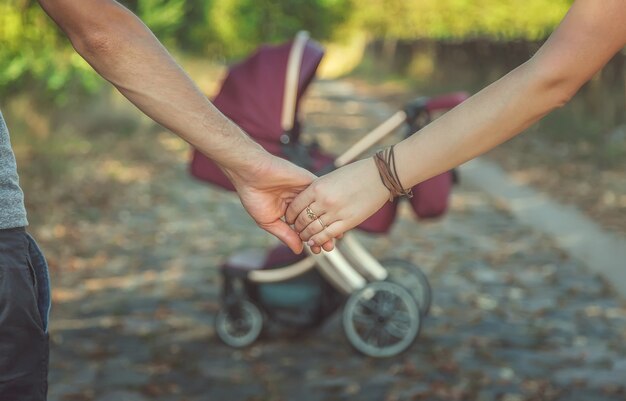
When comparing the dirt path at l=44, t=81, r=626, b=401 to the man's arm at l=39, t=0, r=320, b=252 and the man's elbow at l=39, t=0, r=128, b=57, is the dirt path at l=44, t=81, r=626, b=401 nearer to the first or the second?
the man's arm at l=39, t=0, r=320, b=252

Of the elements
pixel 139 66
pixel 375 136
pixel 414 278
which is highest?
pixel 375 136

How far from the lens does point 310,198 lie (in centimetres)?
281

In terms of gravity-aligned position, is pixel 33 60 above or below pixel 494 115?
above

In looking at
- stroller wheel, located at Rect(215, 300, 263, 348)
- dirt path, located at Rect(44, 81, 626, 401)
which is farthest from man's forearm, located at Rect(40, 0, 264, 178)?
stroller wheel, located at Rect(215, 300, 263, 348)

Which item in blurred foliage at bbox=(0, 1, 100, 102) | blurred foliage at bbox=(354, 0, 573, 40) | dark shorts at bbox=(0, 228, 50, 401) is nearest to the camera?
dark shorts at bbox=(0, 228, 50, 401)

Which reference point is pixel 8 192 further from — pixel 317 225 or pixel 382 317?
pixel 382 317

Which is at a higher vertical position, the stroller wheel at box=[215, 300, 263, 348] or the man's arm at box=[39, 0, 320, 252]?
the man's arm at box=[39, 0, 320, 252]

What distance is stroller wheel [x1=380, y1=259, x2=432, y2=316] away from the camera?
5777mm

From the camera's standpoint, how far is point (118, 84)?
7.73 ft

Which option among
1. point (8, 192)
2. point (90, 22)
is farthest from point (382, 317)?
point (8, 192)

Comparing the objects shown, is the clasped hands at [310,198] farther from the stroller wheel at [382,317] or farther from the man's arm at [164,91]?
the stroller wheel at [382,317]

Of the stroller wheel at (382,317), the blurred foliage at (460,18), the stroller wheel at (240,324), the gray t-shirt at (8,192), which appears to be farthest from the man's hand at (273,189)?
the blurred foliage at (460,18)

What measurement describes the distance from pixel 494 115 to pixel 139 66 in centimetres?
86

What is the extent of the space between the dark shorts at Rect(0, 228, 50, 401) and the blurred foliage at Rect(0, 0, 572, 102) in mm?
8496
